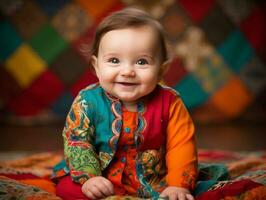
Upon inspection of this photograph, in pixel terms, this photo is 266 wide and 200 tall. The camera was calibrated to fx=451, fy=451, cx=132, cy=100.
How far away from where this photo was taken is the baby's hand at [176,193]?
916 mm

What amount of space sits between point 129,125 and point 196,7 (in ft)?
5.41

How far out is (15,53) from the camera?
97.8 inches

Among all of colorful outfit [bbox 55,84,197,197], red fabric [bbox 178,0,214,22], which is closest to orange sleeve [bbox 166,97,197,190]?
colorful outfit [bbox 55,84,197,197]

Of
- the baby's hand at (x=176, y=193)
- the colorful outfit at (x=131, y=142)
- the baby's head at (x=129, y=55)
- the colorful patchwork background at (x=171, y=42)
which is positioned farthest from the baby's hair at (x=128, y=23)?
the colorful patchwork background at (x=171, y=42)

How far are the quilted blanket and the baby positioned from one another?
0.17 ft

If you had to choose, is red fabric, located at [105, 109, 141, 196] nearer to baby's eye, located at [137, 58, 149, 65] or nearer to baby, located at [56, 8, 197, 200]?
baby, located at [56, 8, 197, 200]

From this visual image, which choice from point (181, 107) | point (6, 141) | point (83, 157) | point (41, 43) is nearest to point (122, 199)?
point (83, 157)

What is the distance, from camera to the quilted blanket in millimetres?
946

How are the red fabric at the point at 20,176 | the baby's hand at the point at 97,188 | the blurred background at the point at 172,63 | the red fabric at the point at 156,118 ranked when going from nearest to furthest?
the baby's hand at the point at 97,188
the red fabric at the point at 156,118
the red fabric at the point at 20,176
the blurred background at the point at 172,63

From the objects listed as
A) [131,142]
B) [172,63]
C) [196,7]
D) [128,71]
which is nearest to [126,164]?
[131,142]

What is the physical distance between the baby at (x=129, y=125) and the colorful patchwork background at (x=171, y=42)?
1438 mm

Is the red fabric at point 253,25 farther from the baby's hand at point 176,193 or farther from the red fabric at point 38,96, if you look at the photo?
the baby's hand at point 176,193

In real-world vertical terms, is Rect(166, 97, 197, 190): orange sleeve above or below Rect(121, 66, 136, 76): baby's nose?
below

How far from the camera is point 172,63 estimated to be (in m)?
2.54
